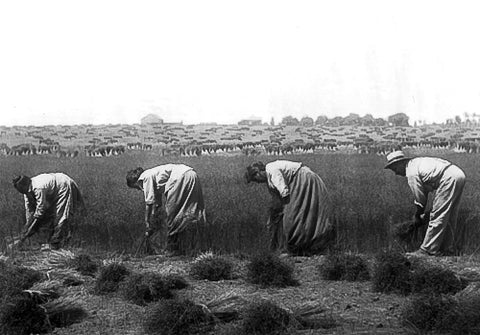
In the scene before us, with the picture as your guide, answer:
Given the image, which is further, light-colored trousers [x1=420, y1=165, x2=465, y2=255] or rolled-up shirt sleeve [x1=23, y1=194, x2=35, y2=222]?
rolled-up shirt sleeve [x1=23, y1=194, x2=35, y2=222]

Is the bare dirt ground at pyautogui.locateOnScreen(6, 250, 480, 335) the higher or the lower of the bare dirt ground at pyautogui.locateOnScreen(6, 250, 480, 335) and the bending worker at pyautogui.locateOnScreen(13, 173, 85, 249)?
the lower

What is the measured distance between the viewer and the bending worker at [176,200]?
7.58 metres

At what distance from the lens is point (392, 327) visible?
16.3 feet

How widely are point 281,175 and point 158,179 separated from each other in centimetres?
153

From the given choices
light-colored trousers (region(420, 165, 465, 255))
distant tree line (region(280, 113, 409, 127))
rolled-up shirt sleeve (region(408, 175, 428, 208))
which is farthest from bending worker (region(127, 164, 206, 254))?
distant tree line (region(280, 113, 409, 127))

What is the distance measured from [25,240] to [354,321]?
503cm

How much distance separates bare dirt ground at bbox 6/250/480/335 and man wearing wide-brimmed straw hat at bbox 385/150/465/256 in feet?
1.02

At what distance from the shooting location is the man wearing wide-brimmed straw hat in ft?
23.8

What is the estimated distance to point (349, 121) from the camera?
25094 millimetres

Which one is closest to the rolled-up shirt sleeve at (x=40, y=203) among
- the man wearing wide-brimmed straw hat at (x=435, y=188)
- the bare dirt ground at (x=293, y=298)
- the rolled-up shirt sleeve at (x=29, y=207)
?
the rolled-up shirt sleeve at (x=29, y=207)

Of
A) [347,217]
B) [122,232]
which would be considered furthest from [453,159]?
[122,232]

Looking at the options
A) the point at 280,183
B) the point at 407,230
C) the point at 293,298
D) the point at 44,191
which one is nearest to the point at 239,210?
the point at 280,183

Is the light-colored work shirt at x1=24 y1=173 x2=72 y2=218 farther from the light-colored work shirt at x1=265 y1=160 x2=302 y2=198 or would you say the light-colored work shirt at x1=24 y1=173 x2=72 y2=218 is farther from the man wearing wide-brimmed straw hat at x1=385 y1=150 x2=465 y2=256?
the man wearing wide-brimmed straw hat at x1=385 y1=150 x2=465 y2=256

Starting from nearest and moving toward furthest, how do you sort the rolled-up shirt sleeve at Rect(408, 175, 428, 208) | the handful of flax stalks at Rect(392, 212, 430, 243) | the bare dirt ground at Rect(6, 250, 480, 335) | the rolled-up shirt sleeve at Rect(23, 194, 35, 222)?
the bare dirt ground at Rect(6, 250, 480, 335), the rolled-up shirt sleeve at Rect(408, 175, 428, 208), the handful of flax stalks at Rect(392, 212, 430, 243), the rolled-up shirt sleeve at Rect(23, 194, 35, 222)
